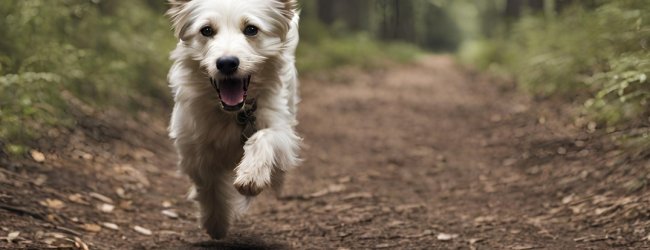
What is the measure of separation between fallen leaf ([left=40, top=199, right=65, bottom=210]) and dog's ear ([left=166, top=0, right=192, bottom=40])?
4.71 feet

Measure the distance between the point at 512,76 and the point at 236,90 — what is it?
36.2ft

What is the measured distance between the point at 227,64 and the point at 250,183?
655mm

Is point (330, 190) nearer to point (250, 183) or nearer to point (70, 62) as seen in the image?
point (250, 183)

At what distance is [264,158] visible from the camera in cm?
351

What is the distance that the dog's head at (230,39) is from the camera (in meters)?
3.45

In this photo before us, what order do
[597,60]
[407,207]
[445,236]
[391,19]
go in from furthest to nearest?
[391,19] → [597,60] → [407,207] → [445,236]

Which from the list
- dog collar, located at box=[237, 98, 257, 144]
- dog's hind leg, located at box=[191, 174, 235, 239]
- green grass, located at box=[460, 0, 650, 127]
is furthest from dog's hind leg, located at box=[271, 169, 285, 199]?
green grass, located at box=[460, 0, 650, 127]

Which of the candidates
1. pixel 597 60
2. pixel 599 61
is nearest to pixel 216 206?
pixel 599 61

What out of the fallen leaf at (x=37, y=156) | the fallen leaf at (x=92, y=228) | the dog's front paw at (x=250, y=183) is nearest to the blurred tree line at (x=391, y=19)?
the fallen leaf at (x=37, y=156)

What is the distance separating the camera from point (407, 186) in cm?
585

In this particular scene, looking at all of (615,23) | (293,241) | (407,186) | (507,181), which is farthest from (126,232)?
(615,23)

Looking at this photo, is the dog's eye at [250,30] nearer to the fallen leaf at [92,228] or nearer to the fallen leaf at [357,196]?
the fallen leaf at [92,228]

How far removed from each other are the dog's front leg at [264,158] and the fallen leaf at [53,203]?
1.46m

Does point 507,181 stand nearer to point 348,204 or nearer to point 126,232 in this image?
point 348,204
